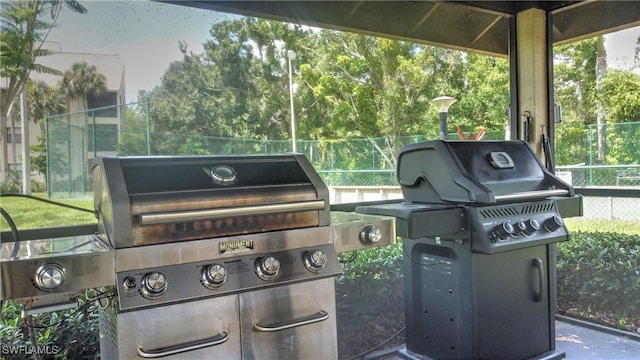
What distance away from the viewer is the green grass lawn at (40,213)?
1.96 metres

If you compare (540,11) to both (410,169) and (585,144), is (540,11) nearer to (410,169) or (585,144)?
(585,144)

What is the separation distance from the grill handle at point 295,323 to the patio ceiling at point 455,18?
5.86 feet

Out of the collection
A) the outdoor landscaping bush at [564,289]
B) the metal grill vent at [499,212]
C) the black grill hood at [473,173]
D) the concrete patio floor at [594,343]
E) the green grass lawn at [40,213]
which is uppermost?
the black grill hood at [473,173]

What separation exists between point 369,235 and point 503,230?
0.66 metres

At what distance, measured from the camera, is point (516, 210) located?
211 centimetres

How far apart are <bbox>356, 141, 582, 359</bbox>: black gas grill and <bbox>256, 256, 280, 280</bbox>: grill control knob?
69 centimetres

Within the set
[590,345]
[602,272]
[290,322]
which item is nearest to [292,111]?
[290,322]

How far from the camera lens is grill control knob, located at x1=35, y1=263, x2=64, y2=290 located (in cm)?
119

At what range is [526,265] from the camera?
2217 mm

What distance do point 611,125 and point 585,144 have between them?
22 cm

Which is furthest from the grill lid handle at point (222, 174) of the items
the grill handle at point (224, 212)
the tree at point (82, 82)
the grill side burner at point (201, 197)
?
the tree at point (82, 82)

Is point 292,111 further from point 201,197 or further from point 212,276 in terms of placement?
point 212,276

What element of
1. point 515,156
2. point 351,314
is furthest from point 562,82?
point 351,314

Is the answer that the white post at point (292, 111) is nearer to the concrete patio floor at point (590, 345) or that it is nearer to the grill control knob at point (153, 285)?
the concrete patio floor at point (590, 345)
